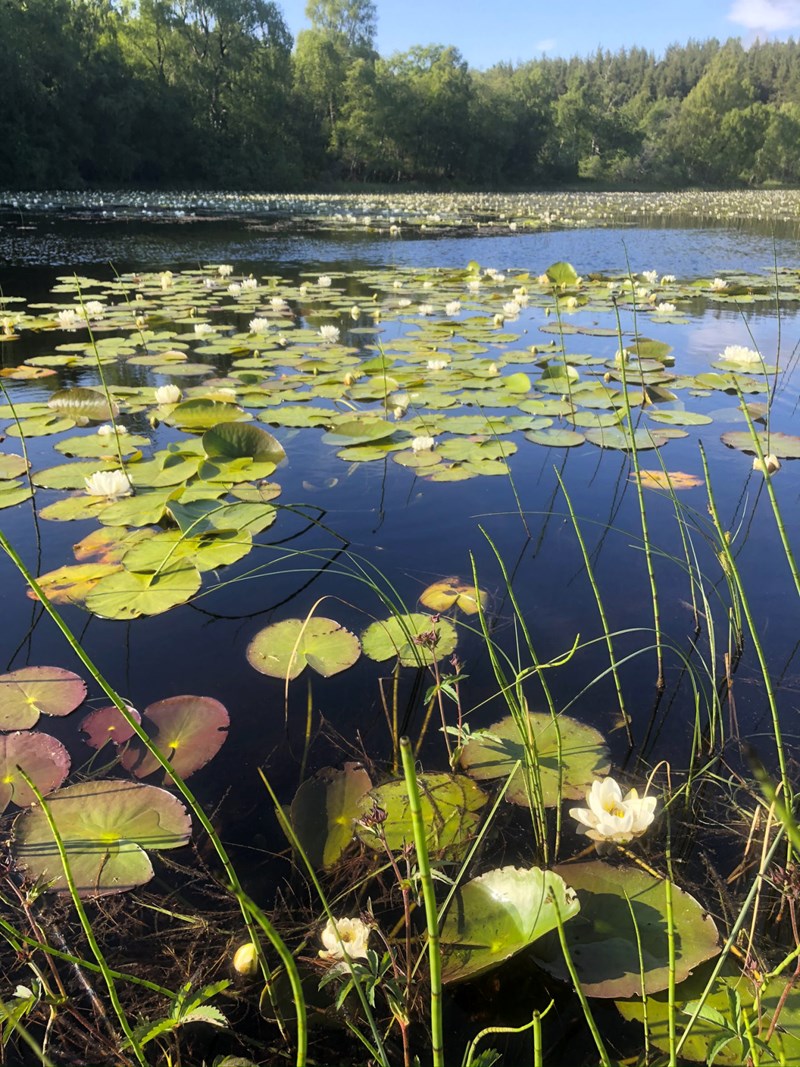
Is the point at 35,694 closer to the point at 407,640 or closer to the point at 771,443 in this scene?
the point at 407,640

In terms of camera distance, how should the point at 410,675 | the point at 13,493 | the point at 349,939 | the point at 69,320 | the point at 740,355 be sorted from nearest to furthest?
the point at 349,939, the point at 410,675, the point at 13,493, the point at 740,355, the point at 69,320

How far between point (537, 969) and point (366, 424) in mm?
2019

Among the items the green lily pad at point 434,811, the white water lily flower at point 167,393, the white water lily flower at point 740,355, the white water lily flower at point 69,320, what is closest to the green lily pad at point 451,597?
the green lily pad at point 434,811

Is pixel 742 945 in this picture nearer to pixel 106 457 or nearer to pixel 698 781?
pixel 698 781

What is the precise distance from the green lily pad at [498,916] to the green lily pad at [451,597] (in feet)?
2.33

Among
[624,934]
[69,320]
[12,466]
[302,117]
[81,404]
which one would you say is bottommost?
[624,934]

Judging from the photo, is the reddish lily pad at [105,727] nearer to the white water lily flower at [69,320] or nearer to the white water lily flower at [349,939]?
the white water lily flower at [349,939]

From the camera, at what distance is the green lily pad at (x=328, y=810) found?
98 cm

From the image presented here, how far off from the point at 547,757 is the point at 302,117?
35435 mm

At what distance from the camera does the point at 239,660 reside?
55.2 inches

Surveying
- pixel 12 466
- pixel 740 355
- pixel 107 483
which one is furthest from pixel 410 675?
pixel 740 355

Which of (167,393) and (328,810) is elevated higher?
(167,393)

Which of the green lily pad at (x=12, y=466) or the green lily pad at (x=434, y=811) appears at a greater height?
the green lily pad at (x=12, y=466)

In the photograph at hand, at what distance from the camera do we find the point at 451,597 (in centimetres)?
156
